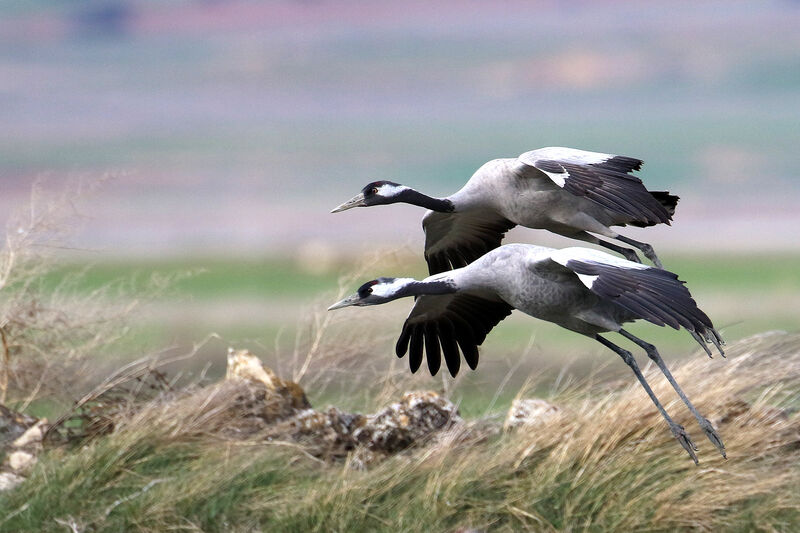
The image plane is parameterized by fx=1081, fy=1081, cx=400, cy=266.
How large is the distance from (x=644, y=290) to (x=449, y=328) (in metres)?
1.16

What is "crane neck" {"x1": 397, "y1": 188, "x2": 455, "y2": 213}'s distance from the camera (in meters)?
3.55

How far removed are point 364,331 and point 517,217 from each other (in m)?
3.42

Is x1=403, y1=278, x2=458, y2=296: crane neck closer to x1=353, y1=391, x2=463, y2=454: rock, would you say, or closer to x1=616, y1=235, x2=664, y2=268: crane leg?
x1=616, y1=235, x2=664, y2=268: crane leg

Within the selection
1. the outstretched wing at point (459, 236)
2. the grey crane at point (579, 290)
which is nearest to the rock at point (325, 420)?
the outstretched wing at point (459, 236)

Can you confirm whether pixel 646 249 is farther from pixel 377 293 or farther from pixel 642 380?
pixel 377 293

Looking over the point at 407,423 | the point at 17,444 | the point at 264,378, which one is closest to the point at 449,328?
the point at 407,423

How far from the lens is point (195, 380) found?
6.35 metres

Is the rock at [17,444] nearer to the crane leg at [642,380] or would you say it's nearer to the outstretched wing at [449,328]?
the outstretched wing at [449,328]

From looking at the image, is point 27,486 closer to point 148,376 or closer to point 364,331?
point 148,376

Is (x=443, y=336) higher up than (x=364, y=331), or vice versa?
(x=443, y=336)

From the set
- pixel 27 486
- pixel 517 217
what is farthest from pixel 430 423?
pixel 517 217

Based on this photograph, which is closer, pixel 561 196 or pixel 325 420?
pixel 561 196

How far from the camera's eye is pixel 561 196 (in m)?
3.57

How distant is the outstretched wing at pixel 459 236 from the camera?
4.19 m
